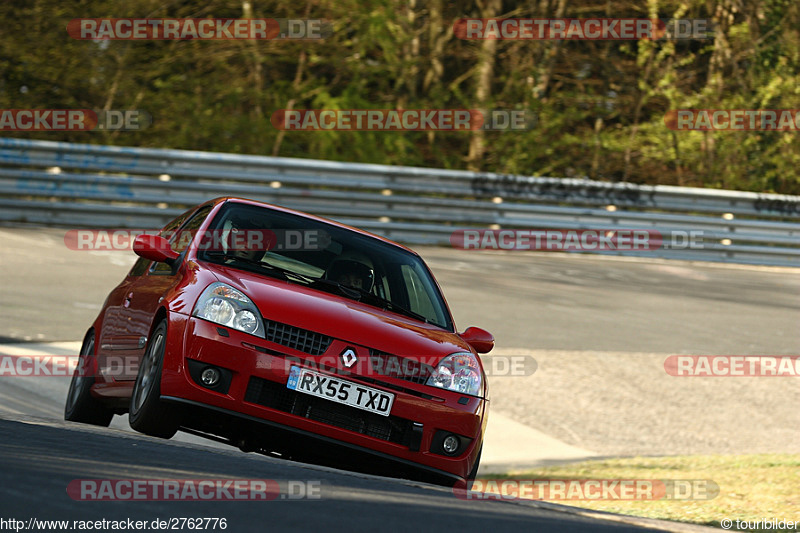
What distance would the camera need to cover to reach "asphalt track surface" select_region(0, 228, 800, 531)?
4.39m

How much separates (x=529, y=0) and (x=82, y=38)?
840cm

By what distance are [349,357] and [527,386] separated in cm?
496

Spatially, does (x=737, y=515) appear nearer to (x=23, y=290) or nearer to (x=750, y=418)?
(x=750, y=418)

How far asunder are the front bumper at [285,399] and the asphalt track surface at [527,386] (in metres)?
0.19

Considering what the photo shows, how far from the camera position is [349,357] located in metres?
5.62

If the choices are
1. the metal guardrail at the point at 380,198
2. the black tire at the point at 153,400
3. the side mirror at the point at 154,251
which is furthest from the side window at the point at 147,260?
the metal guardrail at the point at 380,198

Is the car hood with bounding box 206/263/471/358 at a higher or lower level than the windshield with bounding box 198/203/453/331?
lower

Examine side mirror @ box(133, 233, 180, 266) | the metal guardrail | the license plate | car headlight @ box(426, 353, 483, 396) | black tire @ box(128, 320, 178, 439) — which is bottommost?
black tire @ box(128, 320, 178, 439)

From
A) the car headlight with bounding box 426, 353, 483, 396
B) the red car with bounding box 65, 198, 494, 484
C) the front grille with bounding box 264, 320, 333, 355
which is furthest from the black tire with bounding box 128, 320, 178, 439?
the car headlight with bounding box 426, 353, 483, 396

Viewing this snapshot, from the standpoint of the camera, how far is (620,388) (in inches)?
415

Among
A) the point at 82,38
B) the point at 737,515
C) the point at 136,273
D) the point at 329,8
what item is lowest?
the point at 737,515

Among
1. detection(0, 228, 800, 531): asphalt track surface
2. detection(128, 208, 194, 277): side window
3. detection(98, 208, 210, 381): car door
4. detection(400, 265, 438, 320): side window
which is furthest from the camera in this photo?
detection(128, 208, 194, 277): side window

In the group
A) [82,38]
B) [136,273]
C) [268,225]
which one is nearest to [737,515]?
[268,225]

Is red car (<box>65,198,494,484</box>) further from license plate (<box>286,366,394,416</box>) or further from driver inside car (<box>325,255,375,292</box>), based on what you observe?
driver inside car (<box>325,255,375,292</box>)
